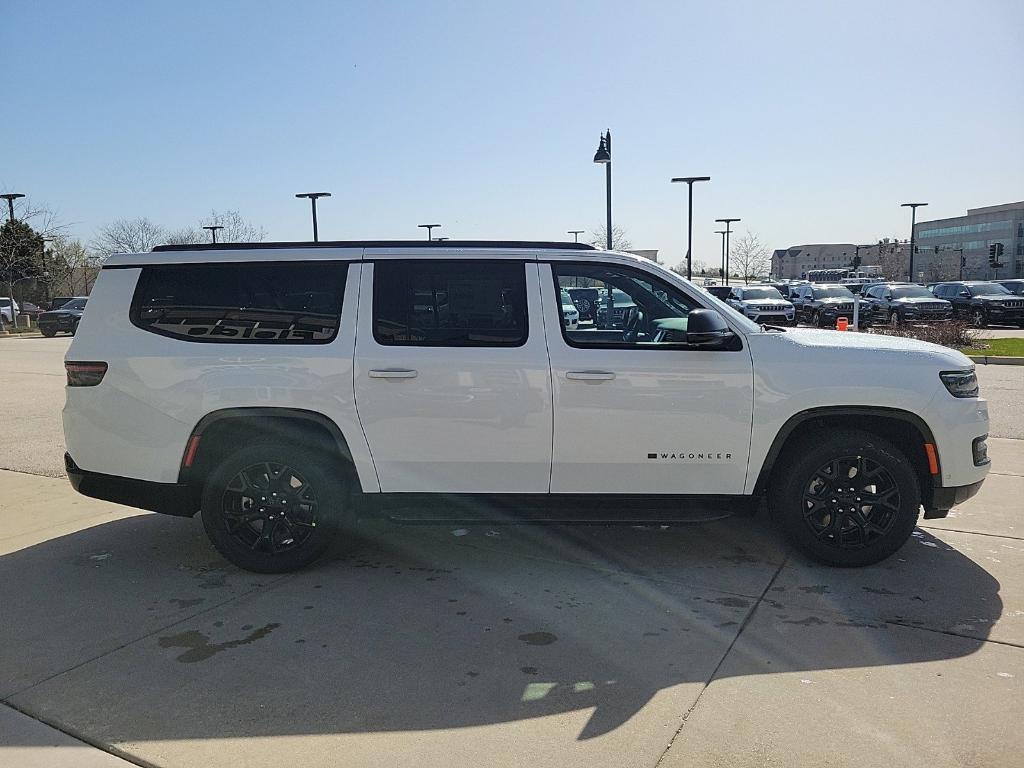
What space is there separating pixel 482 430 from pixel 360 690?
162cm

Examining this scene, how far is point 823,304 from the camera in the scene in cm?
3081

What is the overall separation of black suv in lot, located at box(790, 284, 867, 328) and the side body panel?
26.6 meters

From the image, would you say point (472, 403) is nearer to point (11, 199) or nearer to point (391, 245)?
point (391, 245)

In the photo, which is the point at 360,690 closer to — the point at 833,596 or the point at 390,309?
the point at 390,309

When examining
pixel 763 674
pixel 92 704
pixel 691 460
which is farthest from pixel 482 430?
pixel 92 704

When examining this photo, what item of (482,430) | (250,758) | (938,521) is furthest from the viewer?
(938,521)

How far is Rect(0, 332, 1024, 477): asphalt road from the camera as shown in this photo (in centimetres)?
827

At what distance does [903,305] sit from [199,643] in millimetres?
27841

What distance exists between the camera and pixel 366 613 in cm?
432

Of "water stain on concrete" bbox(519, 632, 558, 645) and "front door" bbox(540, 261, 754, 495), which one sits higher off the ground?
"front door" bbox(540, 261, 754, 495)

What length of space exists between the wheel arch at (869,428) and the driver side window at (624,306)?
0.82 meters

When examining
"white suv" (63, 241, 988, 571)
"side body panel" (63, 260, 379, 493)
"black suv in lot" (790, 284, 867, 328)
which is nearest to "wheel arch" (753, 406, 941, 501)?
"white suv" (63, 241, 988, 571)

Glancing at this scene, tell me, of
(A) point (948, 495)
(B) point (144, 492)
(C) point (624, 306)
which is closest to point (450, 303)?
(C) point (624, 306)

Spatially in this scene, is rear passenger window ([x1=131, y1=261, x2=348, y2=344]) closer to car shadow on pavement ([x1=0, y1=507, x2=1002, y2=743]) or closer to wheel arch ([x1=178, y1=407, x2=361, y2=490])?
wheel arch ([x1=178, y1=407, x2=361, y2=490])
